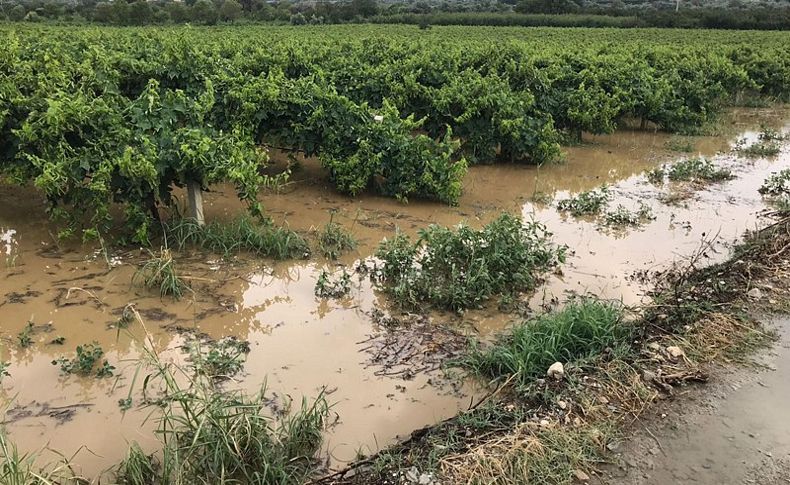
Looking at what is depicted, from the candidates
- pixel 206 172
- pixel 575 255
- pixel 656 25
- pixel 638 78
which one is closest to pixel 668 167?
pixel 638 78

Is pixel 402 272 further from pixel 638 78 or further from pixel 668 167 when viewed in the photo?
pixel 638 78

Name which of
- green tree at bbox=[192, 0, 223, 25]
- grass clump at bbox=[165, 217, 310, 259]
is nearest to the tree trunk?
grass clump at bbox=[165, 217, 310, 259]

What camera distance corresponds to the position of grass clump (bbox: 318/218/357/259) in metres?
6.26

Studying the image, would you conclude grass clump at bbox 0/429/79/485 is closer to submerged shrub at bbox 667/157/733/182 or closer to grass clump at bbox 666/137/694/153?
submerged shrub at bbox 667/157/733/182

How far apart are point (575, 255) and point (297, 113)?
13.5ft

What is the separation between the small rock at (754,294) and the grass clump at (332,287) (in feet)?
11.1

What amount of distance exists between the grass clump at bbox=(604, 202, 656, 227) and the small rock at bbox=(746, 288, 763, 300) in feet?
6.97

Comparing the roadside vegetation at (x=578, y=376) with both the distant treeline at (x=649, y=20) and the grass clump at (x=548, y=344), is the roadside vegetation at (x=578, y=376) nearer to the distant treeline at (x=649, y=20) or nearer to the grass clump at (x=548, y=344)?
the grass clump at (x=548, y=344)

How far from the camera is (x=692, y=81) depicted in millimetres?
13820

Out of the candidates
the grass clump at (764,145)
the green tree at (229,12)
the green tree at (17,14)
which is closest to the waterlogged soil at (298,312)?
the grass clump at (764,145)

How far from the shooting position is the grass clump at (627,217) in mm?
7359

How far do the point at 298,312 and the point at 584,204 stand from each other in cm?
425

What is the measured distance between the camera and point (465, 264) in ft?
18.6

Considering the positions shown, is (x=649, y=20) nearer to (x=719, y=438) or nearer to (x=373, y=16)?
(x=373, y=16)
